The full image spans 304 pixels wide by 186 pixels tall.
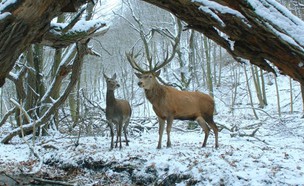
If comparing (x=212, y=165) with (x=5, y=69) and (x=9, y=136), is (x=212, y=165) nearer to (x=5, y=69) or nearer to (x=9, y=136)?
(x=5, y=69)

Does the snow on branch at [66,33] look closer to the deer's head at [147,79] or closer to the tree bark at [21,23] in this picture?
the tree bark at [21,23]

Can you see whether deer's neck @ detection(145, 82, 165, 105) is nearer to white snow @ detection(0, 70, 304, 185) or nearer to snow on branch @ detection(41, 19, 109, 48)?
white snow @ detection(0, 70, 304, 185)

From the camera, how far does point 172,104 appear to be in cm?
987

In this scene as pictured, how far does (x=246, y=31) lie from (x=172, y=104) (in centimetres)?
699

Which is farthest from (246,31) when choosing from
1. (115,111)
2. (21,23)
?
(115,111)

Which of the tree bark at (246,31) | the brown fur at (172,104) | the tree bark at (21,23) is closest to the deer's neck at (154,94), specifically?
the brown fur at (172,104)

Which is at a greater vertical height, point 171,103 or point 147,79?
point 147,79

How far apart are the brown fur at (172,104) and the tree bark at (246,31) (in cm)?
650

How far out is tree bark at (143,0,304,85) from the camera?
272 centimetres

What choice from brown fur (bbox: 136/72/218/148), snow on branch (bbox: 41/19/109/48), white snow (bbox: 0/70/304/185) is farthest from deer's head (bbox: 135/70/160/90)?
snow on branch (bbox: 41/19/109/48)

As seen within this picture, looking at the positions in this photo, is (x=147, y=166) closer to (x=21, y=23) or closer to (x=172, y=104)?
(x=172, y=104)

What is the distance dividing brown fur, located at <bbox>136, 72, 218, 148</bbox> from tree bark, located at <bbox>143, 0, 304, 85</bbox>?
21.3 ft

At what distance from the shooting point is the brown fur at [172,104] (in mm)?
9820

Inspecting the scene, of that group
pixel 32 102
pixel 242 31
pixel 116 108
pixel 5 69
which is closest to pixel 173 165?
pixel 116 108
